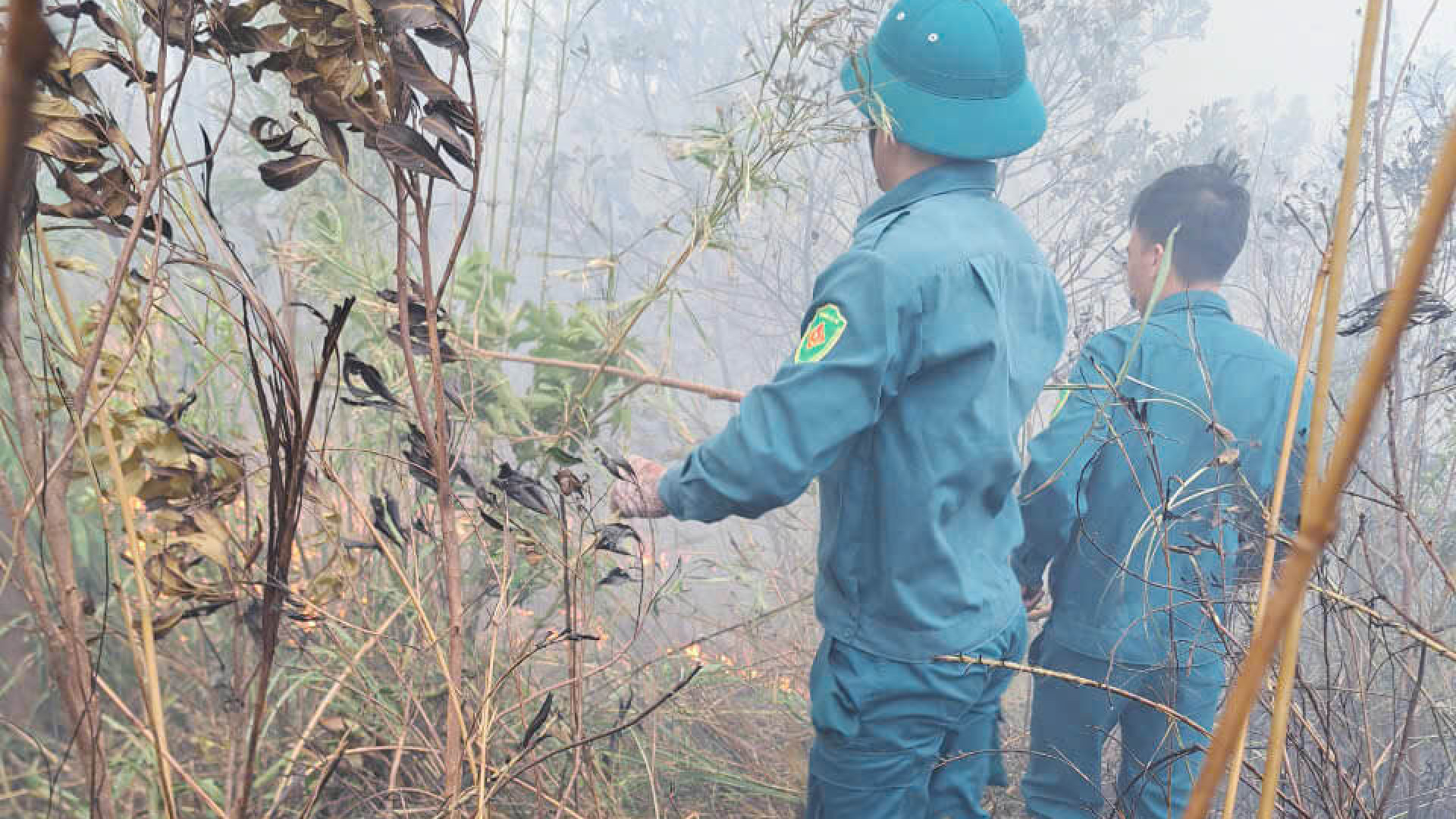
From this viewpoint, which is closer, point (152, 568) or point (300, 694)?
point (152, 568)

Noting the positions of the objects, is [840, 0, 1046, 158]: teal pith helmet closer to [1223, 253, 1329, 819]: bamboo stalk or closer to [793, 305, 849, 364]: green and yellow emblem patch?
[793, 305, 849, 364]: green and yellow emblem patch

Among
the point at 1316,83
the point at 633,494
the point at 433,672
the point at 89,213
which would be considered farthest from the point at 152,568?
the point at 1316,83

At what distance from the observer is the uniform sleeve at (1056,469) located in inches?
63.3

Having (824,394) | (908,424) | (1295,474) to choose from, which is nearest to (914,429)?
(908,424)

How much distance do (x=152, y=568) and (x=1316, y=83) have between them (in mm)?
16902

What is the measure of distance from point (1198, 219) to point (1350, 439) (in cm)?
186

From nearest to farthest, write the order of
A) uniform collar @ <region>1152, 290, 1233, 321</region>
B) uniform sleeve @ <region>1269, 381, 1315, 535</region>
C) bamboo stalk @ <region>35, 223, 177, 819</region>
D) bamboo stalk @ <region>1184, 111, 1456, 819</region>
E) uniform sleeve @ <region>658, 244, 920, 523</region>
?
1. bamboo stalk @ <region>1184, 111, 1456, 819</region>
2. bamboo stalk @ <region>35, 223, 177, 819</region>
3. uniform sleeve @ <region>658, 244, 920, 523</region>
4. uniform sleeve @ <region>1269, 381, 1315, 535</region>
5. uniform collar @ <region>1152, 290, 1233, 321</region>

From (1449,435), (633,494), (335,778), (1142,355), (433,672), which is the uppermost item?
(1449,435)

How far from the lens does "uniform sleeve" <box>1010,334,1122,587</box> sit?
5.27 feet

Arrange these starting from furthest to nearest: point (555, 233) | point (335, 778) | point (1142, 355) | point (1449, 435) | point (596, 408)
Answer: point (555, 233), point (1449, 435), point (1142, 355), point (596, 408), point (335, 778)

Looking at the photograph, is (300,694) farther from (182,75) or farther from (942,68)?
(942,68)

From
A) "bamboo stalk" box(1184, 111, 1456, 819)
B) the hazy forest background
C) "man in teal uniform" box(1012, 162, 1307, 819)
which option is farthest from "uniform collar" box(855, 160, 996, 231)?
"bamboo stalk" box(1184, 111, 1456, 819)

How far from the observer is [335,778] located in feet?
3.76

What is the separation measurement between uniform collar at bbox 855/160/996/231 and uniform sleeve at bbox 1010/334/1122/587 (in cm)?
47
